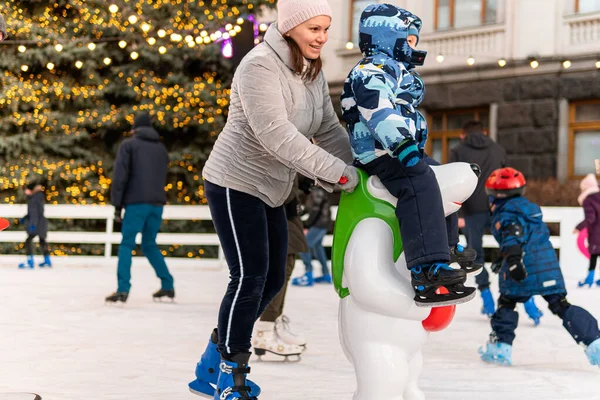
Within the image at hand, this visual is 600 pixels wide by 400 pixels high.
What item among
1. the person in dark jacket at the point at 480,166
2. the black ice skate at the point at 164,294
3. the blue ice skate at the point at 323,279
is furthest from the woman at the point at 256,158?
the blue ice skate at the point at 323,279

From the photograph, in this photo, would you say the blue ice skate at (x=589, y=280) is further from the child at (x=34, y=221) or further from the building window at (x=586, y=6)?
the child at (x=34, y=221)

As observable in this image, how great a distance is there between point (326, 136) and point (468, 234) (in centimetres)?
404

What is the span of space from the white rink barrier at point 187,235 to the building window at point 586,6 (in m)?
5.17

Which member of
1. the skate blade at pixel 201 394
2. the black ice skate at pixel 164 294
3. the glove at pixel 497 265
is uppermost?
the glove at pixel 497 265

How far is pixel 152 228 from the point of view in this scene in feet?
24.9

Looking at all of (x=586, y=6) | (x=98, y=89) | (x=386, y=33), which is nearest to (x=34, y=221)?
(x=98, y=89)

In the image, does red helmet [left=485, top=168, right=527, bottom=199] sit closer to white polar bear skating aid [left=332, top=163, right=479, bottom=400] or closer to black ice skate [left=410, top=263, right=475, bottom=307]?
white polar bear skating aid [left=332, top=163, right=479, bottom=400]

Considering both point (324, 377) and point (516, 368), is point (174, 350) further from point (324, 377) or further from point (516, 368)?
point (516, 368)

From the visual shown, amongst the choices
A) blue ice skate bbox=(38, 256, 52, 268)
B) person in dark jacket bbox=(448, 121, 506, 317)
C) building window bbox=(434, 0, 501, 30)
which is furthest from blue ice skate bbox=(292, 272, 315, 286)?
building window bbox=(434, 0, 501, 30)

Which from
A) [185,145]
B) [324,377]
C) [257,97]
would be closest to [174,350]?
[324,377]

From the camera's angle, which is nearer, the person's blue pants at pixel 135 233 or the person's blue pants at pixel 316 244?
the person's blue pants at pixel 135 233

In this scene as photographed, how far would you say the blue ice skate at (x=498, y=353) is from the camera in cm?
485

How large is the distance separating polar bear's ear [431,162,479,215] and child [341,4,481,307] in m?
0.14

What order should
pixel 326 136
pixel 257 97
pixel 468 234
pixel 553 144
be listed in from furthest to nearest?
pixel 553 144
pixel 468 234
pixel 326 136
pixel 257 97
